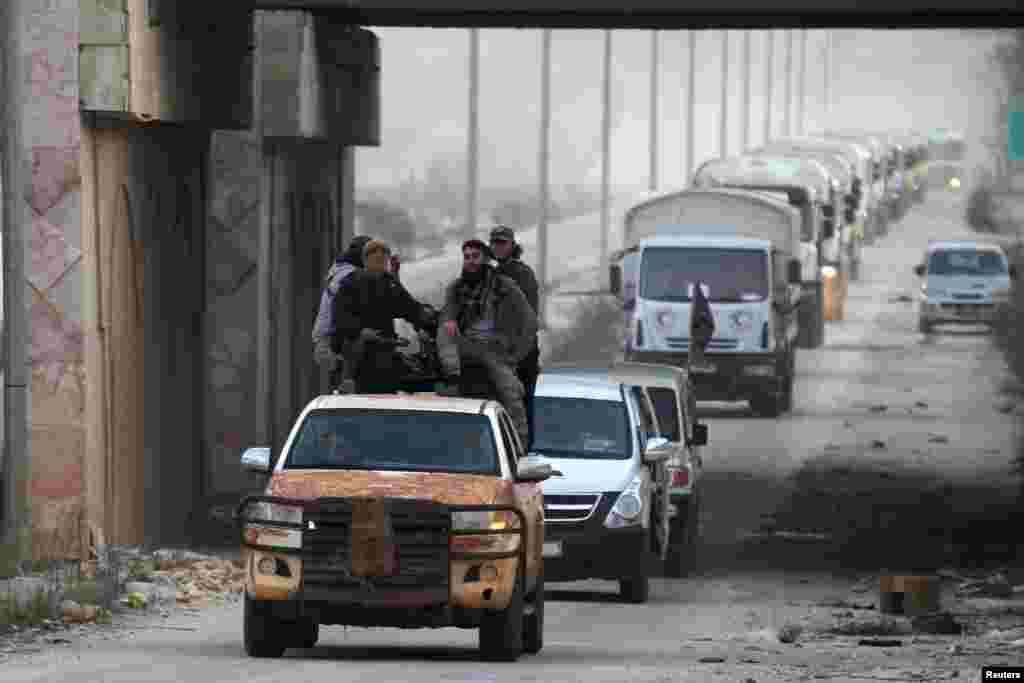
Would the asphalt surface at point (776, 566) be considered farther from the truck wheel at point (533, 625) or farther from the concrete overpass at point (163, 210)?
the concrete overpass at point (163, 210)

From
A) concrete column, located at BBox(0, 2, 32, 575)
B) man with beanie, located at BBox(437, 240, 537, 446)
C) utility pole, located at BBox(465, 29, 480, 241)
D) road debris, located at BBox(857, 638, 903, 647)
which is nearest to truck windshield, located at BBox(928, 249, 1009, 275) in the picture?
utility pole, located at BBox(465, 29, 480, 241)

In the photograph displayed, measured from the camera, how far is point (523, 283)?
795 inches

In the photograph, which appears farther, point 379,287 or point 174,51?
point 174,51

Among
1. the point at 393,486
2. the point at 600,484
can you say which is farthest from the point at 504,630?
the point at 600,484

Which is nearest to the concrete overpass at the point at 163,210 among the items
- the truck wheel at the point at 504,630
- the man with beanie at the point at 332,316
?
the man with beanie at the point at 332,316

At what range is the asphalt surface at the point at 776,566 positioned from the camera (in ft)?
50.7

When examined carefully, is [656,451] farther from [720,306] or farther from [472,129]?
[472,129]

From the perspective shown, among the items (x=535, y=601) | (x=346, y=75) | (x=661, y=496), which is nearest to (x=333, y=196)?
(x=346, y=75)

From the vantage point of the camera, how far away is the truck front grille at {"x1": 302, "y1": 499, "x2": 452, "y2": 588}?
595 inches

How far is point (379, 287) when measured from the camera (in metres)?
18.6

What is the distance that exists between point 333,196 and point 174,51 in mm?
9976

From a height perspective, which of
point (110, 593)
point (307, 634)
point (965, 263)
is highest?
point (307, 634)

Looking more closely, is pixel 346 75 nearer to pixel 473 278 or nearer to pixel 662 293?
pixel 662 293

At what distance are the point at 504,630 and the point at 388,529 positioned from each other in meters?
0.95
